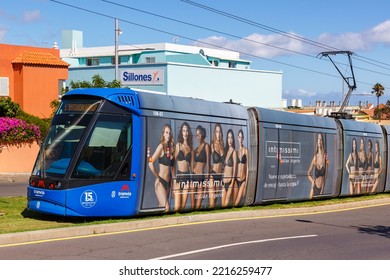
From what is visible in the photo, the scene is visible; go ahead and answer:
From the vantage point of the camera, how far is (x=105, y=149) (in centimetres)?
1582

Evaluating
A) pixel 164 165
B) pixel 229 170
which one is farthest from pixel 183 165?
pixel 229 170

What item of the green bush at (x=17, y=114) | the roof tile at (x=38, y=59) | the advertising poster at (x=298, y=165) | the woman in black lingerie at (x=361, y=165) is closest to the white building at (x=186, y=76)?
the roof tile at (x=38, y=59)

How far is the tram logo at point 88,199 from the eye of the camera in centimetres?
1534

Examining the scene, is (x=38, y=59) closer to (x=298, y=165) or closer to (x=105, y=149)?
(x=298, y=165)

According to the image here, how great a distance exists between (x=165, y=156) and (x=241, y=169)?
3.97 m

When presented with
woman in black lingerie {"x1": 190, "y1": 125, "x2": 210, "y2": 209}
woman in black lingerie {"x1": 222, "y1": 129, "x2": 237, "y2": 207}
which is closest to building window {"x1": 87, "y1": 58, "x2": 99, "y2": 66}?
woman in black lingerie {"x1": 222, "y1": 129, "x2": 237, "y2": 207}

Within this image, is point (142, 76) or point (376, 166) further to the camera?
point (142, 76)

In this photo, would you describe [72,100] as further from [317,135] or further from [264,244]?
[317,135]

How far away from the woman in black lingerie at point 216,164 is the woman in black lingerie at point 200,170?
0.88 feet

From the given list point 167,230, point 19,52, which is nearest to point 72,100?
point 167,230

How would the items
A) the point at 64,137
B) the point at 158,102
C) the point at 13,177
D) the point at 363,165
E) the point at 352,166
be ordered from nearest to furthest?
the point at 64,137 → the point at 158,102 → the point at 352,166 → the point at 363,165 → the point at 13,177

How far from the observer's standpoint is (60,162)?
615 inches

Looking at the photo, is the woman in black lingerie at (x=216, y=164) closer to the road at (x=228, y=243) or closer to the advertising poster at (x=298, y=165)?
the road at (x=228, y=243)

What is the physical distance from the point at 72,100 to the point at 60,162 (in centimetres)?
171
